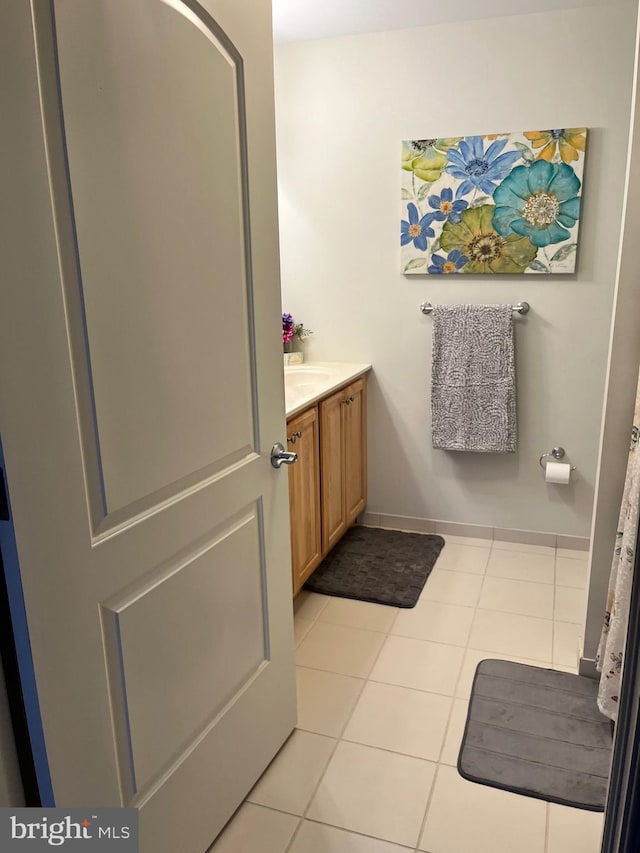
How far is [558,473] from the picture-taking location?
3111mm

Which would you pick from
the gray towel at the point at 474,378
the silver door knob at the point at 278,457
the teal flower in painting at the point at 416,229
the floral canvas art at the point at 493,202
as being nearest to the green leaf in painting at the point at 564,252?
the floral canvas art at the point at 493,202

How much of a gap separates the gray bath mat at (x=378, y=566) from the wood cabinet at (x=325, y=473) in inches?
4.6

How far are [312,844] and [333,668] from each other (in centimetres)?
75

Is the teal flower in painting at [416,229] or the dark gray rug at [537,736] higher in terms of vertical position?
the teal flower in painting at [416,229]

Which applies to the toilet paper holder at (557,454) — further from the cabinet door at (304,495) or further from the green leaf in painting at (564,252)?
the cabinet door at (304,495)

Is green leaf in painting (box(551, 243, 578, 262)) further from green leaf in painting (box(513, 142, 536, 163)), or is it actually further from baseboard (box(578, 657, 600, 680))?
baseboard (box(578, 657, 600, 680))

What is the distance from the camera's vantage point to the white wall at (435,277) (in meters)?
2.81

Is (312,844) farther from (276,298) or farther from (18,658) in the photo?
(276,298)

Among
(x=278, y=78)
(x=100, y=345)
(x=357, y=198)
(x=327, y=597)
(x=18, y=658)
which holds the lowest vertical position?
(x=327, y=597)

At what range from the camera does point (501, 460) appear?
10.8 feet

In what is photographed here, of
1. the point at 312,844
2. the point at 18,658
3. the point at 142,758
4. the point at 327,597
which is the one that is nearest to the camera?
the point at 18,658

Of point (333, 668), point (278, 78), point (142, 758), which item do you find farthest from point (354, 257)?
point (142, 758)

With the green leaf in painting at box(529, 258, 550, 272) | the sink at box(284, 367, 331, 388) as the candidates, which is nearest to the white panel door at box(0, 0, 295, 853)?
the sink at box(284, 367, 331, 388)

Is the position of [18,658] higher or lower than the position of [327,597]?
higher
